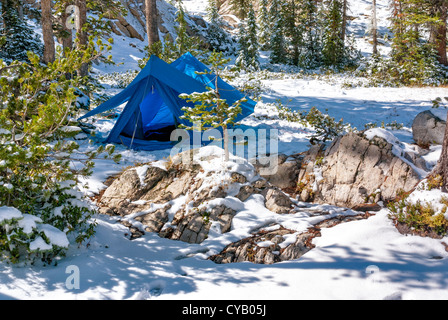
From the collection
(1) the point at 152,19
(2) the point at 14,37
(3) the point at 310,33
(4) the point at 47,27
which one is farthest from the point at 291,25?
(4) the point at 47,27

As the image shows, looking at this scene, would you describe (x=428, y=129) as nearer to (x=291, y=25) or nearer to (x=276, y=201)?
(x=276, y=201)

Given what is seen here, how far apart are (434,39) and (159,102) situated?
15260 millimetres

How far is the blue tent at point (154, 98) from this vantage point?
7.83 meters

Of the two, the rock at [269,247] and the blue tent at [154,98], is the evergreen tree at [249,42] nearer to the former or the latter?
the blue tent at [154,98]

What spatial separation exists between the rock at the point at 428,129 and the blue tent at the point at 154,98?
14.3 feet

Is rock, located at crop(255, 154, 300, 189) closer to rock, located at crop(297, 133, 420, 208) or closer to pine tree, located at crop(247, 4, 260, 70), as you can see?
rock, located at crop(297, 133, 420, 208)

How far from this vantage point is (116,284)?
2.93m

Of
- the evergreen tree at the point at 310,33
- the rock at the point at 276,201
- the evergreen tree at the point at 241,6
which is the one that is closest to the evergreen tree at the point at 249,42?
the evergreen tree at the point at 310,33

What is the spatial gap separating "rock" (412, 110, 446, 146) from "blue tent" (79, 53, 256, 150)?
436 centimetres

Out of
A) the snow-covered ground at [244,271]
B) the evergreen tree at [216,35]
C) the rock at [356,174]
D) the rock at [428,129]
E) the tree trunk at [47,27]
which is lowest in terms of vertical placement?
the snow-covered ground at [244,271]

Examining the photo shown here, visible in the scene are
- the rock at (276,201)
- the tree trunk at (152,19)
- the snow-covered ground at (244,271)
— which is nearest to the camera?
the snow-covered ground at (244,271)

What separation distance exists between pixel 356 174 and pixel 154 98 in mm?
6618

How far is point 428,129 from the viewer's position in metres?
6.61
